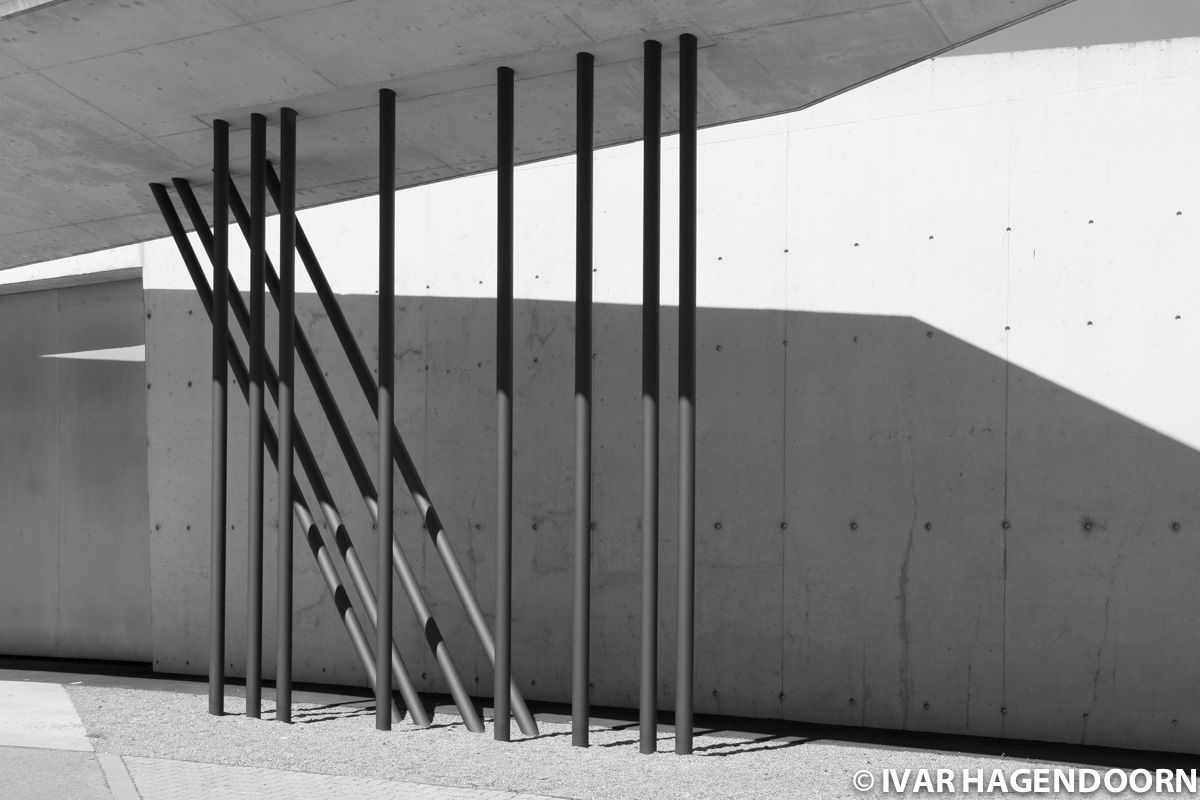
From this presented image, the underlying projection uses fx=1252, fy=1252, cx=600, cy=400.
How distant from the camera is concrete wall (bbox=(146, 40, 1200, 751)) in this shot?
8.66 m

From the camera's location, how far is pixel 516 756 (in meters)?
7.32

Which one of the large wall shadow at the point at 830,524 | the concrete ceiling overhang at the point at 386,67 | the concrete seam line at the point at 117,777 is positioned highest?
the concrete ceiling overhang at the point at 386,67

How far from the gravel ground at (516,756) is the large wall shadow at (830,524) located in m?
1.24

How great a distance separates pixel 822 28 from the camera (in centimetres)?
691

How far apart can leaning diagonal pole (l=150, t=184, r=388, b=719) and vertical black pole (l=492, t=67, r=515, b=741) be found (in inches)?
43.9

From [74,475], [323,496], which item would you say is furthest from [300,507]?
[74,475]

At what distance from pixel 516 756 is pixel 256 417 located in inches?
121

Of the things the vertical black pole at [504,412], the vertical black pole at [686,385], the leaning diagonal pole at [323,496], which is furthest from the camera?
the leaning diagonal pole at [323,496]

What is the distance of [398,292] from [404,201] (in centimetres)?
83

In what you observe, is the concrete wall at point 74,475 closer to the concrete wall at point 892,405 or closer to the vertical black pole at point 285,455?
the concrete wall at point 892,405

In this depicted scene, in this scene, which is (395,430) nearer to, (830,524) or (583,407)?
(583,407)

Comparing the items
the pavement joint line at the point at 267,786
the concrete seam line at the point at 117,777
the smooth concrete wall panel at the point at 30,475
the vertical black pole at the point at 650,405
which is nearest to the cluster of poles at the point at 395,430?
the vertical black pole at the point at 650,405

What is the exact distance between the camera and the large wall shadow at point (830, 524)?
341 inches

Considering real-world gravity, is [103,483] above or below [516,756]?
above
